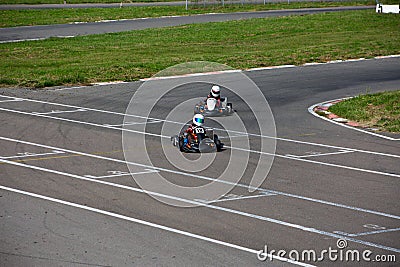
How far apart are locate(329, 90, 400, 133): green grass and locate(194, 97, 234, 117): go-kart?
3465 mm

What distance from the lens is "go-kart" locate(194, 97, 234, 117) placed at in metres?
23.0

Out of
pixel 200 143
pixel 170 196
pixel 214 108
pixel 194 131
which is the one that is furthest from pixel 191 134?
pixel 214 108

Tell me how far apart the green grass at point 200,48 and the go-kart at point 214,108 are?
320 inches

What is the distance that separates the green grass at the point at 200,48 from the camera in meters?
32.9

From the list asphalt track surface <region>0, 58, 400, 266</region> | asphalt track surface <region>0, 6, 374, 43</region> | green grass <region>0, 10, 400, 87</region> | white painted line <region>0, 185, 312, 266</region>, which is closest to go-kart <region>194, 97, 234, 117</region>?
asphalt track surface <region>0, 58, 400, 266</region>

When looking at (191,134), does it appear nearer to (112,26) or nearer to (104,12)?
(112,26)

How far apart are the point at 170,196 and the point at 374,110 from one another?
11.3 metres

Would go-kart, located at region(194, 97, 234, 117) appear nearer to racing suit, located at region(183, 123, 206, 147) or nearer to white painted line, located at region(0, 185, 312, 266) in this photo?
racing suit, located at region(183, 123, 206, 147)

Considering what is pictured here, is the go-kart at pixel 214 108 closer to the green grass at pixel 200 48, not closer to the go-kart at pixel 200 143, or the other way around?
the go-kart at pixel 200 143

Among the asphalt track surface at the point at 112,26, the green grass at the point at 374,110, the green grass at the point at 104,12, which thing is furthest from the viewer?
the green grass at the point at 104,12

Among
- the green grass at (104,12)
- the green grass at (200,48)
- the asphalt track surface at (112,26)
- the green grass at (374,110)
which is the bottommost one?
the green grass at (374,110)

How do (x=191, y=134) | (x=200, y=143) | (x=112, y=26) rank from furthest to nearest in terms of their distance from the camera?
(x=112, y=26) → (x=191, y=134) → (x=200, y=143)

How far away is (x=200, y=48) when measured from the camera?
41.8 metres

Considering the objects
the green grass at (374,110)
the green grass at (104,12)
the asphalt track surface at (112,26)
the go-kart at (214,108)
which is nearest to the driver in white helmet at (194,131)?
the go-kart at (214,108)
